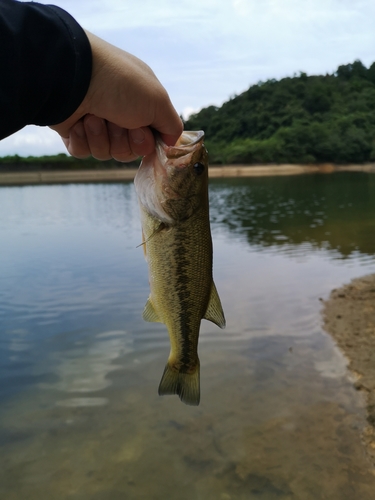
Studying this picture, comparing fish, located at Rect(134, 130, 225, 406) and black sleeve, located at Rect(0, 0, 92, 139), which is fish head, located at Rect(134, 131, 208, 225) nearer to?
fish, located at Rect(134, 130, 225, 406)

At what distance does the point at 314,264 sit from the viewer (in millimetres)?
13195

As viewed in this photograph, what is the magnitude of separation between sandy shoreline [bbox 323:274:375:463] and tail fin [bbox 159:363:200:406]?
10.3 ft

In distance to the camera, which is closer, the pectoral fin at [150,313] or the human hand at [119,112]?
the human hand at [119,112]

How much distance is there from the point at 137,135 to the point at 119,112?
0.62 ft

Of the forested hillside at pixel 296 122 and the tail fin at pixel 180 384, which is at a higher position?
the forested hillside at pixel 296 122

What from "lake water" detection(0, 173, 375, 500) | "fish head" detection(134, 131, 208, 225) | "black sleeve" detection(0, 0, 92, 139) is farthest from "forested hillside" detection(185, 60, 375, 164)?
"black sleeve" detection(0, 0, 92, 139)

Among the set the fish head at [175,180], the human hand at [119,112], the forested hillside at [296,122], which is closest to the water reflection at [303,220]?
the fish head at [175,180]

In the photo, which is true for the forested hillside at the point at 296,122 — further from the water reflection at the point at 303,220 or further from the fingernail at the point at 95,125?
the fingernail at the point at 95,125

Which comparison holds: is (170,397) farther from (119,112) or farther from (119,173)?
(119,173)

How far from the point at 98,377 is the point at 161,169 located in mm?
5428

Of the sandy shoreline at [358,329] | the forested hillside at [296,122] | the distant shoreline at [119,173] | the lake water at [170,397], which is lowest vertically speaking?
the lake water at [170,397]

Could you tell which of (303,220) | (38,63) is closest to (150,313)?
(38,63)

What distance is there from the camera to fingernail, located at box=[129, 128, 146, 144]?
2080 millimetres

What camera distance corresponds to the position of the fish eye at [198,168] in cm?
209
